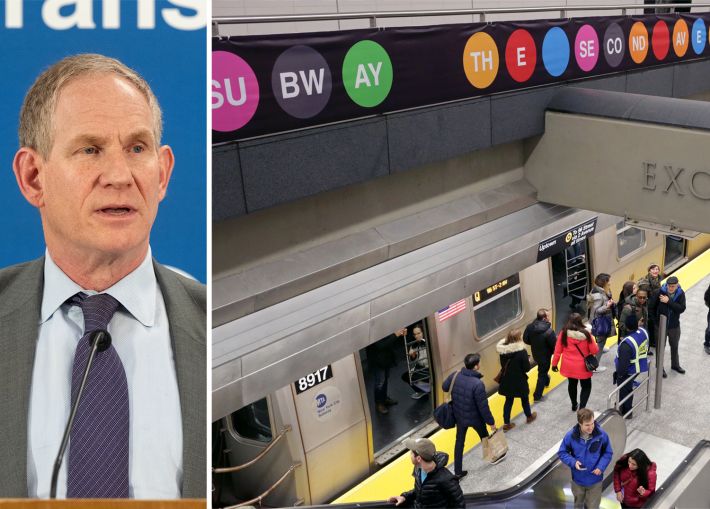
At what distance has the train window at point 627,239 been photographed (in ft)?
41.0

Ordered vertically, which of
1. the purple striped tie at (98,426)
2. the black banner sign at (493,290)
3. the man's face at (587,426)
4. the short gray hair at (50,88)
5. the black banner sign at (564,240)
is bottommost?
the man's face at (587,426)

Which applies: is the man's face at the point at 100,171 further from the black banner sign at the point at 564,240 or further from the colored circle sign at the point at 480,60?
the black banner sign at the point at 564,240

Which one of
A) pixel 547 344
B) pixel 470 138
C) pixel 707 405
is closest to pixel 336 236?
pixel 470 138

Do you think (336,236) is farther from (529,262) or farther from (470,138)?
(529,262)

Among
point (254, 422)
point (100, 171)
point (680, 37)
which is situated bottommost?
point (254, 422)

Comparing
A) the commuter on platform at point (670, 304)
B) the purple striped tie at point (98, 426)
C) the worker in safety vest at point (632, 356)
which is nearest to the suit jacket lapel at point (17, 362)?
the purple striped tie at point (98, 426)

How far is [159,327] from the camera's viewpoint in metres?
2.50

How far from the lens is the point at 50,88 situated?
2.34 metres

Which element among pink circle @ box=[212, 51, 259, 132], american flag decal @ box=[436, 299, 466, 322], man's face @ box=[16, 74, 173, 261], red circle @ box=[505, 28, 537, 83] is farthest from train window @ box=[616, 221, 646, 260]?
man's face @ box=[16, 74, 173, 261]

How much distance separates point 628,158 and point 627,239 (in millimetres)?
5077

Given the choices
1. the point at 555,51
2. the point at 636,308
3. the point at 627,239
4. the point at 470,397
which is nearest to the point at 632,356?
the point at 636,308

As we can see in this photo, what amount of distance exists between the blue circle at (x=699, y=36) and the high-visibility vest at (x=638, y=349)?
497cm

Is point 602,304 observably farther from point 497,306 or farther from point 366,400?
point 366,400

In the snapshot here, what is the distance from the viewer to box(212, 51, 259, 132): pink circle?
5301 mm
